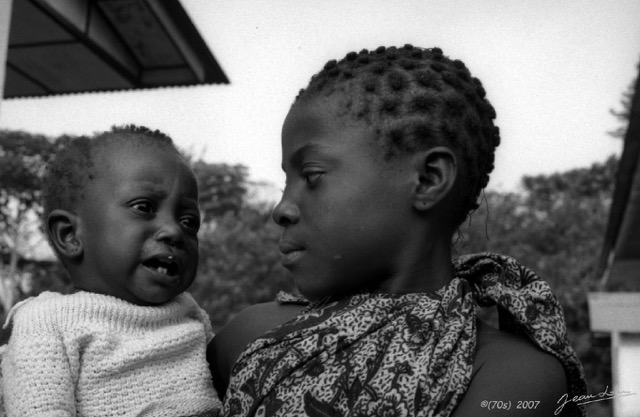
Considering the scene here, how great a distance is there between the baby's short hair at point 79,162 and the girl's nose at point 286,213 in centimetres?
57

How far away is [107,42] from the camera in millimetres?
5590

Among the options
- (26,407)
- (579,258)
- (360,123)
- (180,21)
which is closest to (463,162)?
(360,123)

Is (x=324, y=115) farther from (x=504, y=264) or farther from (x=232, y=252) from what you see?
(x=232, y=252)

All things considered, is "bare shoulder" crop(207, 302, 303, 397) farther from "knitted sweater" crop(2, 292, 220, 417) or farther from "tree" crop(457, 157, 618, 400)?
"tree" crop(457, 157, 618, 400)

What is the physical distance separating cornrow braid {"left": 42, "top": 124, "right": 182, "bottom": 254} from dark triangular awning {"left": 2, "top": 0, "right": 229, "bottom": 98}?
3074 mm

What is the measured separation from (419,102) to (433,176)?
0.15 meters

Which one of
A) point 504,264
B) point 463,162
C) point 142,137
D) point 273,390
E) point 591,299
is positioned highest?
point 142,137

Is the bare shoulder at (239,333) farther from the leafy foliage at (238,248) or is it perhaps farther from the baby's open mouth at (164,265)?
the leafy foliage at (238,248)

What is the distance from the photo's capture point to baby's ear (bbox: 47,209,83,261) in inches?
70.4

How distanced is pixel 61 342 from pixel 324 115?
0.76m

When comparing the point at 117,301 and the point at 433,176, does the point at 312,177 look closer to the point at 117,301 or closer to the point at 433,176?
the point at 433,176

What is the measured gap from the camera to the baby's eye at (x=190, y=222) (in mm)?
1819

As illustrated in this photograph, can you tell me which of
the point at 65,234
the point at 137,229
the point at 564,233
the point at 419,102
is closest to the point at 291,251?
the point at 419,102

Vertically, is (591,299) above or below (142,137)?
below
